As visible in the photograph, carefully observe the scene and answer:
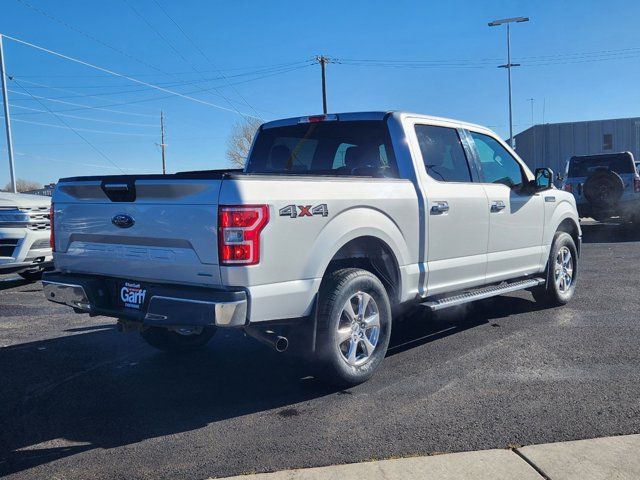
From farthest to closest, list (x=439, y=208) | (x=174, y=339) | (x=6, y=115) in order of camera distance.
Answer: (x=6, y=115)
(x=174, y=339)
(x=439, y=208)

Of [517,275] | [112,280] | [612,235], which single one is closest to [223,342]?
[112,280]

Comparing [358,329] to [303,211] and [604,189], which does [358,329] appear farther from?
[604,189]

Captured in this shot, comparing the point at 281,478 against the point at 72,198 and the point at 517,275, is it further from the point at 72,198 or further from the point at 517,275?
the point at 517,275

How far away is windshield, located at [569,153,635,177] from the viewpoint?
46.3 ft

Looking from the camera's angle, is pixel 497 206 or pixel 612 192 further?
pixel 612 192

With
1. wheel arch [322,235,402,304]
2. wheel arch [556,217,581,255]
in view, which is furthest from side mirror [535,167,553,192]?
wheel arch [322,235,402,304]

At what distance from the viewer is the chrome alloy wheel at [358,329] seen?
4277mm

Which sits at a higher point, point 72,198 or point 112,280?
point 72,198

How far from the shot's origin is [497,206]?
5.77m

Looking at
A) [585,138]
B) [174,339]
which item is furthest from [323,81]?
[174,339]

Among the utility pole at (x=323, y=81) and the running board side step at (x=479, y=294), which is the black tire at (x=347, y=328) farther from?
the utility pole at (x=323, y=81)

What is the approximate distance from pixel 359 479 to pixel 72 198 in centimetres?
286

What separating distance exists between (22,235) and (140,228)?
545 centimetres

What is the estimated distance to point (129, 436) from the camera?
362 centimetres
